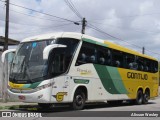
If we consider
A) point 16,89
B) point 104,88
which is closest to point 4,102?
point 16,89

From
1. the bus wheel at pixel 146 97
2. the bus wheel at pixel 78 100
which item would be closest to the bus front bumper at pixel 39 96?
the bus wheel at pixel 78 100

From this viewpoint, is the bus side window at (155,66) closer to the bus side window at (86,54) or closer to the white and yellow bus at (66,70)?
the white and yellow bus at (66,70)

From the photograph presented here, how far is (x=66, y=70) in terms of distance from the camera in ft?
A: 53.6

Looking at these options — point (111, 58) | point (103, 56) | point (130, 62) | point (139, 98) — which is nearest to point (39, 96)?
point (103, 56)

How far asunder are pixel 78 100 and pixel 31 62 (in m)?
2.97

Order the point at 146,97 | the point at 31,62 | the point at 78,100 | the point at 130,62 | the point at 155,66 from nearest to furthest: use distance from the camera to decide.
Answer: the point at 31,62
the point at 78,100
the point at 130,62
the point at 146,97
the point at 155,66

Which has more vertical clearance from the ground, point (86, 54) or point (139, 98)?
point (86, 54)

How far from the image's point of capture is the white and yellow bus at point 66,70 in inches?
603

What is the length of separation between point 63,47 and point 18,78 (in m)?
2.32

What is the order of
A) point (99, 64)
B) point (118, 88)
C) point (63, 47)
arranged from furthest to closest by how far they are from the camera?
point (118, 88) < point (99, 64) < point (63, 47)

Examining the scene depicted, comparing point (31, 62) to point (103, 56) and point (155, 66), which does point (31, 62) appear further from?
point (155, 66)

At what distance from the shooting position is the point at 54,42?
15867 mm

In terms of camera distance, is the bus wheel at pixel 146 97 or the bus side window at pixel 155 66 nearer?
the bus wheel at pixel 146 97

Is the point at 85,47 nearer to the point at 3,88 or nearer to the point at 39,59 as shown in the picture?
the point at 39,59
